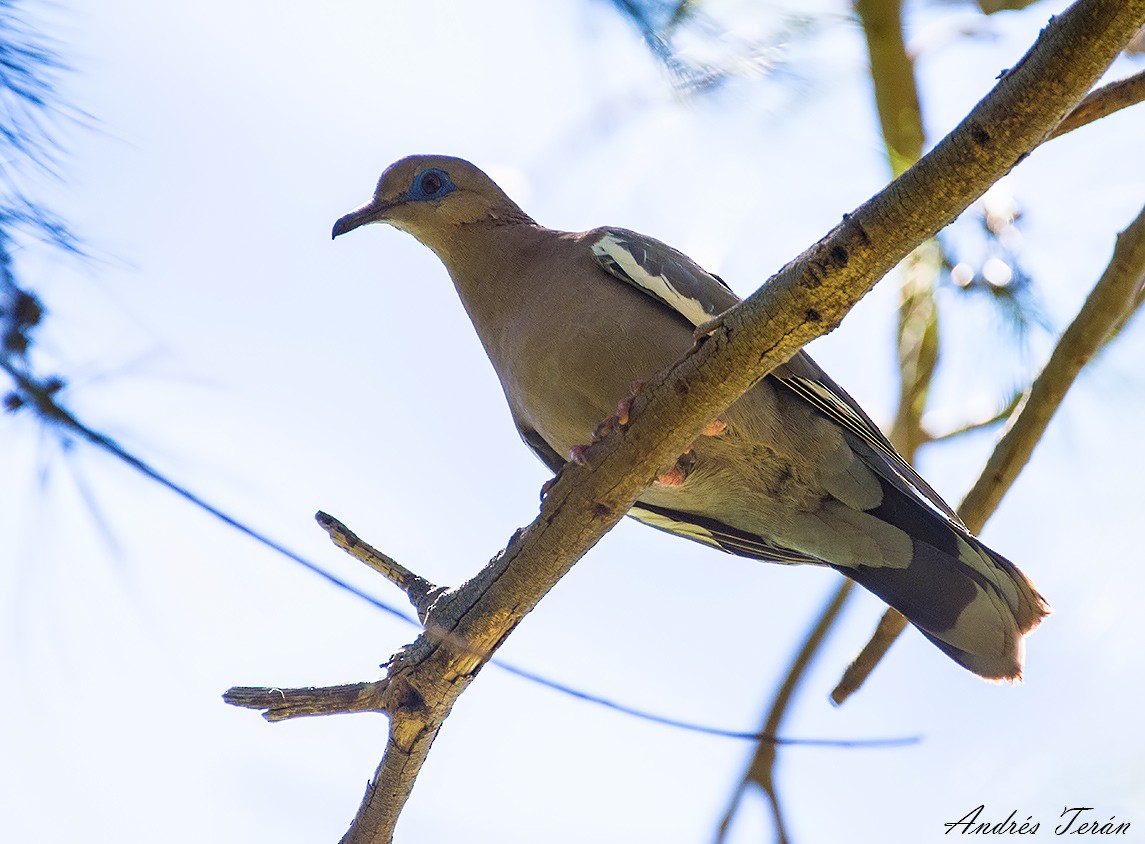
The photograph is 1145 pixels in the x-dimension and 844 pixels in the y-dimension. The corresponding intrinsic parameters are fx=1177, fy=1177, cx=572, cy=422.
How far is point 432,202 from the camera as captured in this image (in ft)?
→ 12.6

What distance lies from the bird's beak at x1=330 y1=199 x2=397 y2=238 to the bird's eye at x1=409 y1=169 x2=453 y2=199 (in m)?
0.09

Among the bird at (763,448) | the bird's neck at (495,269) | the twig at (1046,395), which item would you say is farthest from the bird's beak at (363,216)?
the twig at (1046,395)

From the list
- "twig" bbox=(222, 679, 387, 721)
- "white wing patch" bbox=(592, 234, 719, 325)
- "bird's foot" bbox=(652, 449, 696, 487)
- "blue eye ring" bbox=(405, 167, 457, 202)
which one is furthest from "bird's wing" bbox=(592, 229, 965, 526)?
"twig" bbox=(222, 679, 387, 721)

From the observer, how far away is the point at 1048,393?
3.14m

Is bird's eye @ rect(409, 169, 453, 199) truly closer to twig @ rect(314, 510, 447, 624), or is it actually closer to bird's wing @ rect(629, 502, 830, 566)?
bird's wing @ rect(629, 502, 830, 566)

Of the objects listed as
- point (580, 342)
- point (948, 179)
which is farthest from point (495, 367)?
point (948, 179)

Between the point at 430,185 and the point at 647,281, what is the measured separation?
102 centimetres

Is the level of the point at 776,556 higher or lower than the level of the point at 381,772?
higher

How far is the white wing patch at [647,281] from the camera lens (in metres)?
3.17

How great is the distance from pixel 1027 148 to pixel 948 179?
127mm

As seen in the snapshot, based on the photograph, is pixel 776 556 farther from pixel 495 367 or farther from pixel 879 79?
pixel 879 79

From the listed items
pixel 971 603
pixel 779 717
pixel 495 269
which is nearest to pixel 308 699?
pixel 779 717

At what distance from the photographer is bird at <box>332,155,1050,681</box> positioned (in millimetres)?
3109

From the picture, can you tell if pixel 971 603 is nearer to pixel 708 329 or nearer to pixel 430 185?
pixel 708 329
